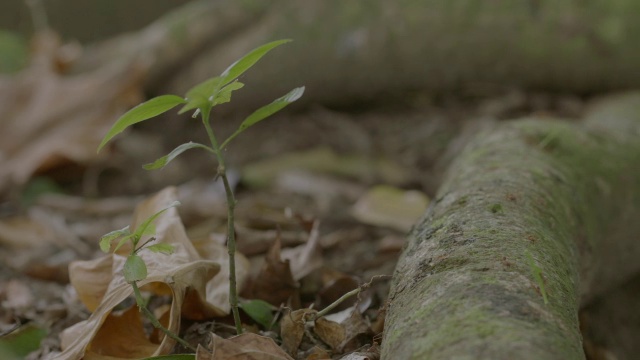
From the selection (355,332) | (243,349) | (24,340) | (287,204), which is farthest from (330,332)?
(287,204)

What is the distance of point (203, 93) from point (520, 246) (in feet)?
1.35

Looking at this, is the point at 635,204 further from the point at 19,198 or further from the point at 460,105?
the point at 19,198

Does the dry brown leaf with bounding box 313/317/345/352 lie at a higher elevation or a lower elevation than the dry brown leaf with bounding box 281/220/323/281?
higher

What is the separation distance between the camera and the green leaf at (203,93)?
76 cm

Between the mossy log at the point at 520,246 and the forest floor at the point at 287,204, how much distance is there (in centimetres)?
13

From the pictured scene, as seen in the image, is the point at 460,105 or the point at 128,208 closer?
the point at 128,208

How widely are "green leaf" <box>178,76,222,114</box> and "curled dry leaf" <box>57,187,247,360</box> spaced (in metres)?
0.29

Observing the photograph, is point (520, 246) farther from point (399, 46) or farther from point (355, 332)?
point (399, 46)

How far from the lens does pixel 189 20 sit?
2.60 metres

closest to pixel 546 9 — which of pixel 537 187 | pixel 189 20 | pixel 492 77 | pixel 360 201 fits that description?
pixel 492 77

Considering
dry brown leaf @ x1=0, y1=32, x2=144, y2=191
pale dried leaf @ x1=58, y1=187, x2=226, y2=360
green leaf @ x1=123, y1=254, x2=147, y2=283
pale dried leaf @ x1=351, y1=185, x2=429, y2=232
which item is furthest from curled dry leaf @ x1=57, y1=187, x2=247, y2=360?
dry brown leaf @ x1=0, y1=32, x2=144, y2=191

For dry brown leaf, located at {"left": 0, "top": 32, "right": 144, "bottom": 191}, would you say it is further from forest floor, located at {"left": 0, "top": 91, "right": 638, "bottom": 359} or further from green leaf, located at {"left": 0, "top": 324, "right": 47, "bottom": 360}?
green leaf, located at {"left": 0, "top": 324, "right": 47, "bottom": 360}

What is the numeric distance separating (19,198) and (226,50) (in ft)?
2.74

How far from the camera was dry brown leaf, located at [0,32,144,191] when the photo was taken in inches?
95.1
